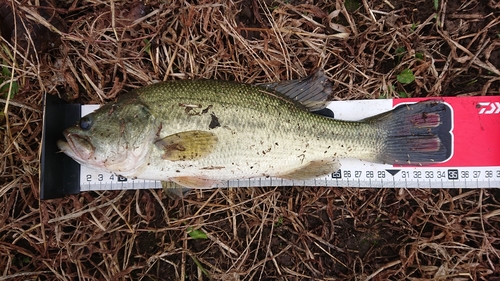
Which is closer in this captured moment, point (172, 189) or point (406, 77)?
point (172, 189)

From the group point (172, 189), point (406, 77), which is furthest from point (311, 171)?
point (406, 77)

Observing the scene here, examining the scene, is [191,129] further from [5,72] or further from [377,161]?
[5,72]

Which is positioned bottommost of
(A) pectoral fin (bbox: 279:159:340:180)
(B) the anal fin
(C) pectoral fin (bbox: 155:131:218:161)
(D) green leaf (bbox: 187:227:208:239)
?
(D) green leaf (bbox: 187:227:208:239)

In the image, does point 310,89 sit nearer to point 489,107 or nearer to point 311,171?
point 311,171

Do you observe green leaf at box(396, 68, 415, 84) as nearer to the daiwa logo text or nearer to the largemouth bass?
the largemouth bass

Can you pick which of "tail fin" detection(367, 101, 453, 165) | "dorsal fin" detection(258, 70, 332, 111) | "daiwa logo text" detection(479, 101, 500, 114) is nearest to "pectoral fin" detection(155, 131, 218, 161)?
"dorsal fin" detection(258, 70, 332, 111)

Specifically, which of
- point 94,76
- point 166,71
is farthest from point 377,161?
point 94,76

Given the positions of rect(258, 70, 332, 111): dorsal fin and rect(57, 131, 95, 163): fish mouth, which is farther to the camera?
rect(258, 70, 332, 111): dorsal fin
